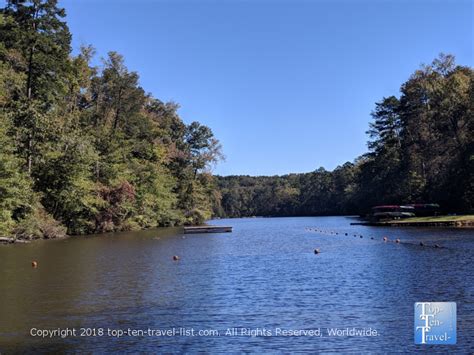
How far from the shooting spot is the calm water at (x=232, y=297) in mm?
11992

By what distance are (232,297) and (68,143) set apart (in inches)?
1515

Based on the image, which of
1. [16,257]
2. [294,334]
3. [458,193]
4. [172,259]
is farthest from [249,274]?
[458,193]

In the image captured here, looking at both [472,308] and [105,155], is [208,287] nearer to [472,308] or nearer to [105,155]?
[472,308]

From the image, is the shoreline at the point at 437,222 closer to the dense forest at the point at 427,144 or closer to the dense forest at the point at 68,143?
the dense forest at the point at 427,144

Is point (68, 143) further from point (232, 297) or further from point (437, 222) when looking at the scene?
point (437, 222)

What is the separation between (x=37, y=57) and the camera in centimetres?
4825

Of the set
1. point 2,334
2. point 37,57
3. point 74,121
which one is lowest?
point 2,334

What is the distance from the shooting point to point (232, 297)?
692 inches

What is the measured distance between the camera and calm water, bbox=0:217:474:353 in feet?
39.3

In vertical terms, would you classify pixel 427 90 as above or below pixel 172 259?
above

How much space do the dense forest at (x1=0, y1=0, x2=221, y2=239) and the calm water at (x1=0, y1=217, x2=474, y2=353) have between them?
17.9m

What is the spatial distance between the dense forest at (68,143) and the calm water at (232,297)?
17877 millimetres

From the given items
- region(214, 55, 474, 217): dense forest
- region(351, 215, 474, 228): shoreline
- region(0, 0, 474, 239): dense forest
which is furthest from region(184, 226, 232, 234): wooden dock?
region(214, 55, 474, 217): dense forest

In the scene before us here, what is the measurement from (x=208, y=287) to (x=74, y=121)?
4754 centimetres
